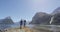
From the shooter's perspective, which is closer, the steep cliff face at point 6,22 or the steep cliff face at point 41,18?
the steep cliff face at point 6,22

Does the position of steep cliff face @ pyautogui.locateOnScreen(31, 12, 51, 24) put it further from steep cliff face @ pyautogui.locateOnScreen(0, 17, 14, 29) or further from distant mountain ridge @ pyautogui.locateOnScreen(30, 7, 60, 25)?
steep cliff face @ pyautogui.locateOnScreen(0, 17, 14, 29)

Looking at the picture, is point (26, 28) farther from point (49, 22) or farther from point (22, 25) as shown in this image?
point (49, 22)

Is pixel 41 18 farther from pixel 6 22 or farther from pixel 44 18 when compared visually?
pixel 6 22

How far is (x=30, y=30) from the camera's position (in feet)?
16.9

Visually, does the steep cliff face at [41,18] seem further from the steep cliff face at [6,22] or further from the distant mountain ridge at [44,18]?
the steep cliff face at [6,22]

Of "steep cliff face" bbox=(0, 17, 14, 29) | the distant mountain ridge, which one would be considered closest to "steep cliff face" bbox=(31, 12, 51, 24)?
the distant mountain ridge

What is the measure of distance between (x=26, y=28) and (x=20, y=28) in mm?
227

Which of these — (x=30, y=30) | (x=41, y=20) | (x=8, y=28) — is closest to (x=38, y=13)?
(x=41, y=20)

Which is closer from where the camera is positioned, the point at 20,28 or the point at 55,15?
the point at 20,28

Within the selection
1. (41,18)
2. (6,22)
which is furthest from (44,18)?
(6,22)

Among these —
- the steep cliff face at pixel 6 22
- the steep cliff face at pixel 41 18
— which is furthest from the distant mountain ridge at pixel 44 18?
the steep cliff face at pixel 6 22

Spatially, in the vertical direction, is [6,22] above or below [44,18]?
below

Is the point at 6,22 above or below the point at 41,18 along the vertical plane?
below

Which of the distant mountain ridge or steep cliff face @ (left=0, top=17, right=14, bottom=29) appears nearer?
steep cliff face @ (left=0, top=17, right=14, bottom=29)
